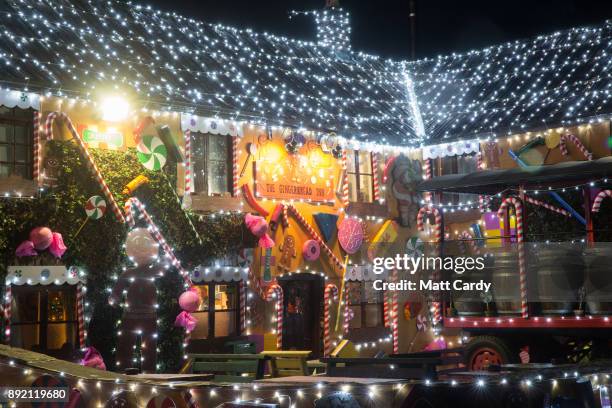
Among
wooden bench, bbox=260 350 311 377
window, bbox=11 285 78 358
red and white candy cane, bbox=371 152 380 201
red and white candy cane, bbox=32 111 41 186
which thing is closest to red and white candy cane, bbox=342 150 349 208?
red and white candy cane, bbox=371 152 380 201

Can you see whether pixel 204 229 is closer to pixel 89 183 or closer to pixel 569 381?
pixel 89 183

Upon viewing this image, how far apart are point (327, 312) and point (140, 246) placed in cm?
577

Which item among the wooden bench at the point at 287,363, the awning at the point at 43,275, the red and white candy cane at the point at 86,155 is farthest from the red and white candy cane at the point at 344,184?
the wooden bench at the point at 287,363

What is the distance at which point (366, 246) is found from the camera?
21.3 m

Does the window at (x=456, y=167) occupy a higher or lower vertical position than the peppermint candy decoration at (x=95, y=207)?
higher

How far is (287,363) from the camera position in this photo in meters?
12.0

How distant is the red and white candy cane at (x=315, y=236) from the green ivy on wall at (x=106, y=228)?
2328 millimetres

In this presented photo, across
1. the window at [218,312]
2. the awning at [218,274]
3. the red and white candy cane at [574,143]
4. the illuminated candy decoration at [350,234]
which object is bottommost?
the window at [218,312]

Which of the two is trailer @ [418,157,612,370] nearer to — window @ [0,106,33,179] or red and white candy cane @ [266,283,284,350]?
red and white candy cane @ [266,283,284,350]

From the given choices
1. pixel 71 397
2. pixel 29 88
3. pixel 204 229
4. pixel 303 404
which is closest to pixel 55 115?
pixel 29 88

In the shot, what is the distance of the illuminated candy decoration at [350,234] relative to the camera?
20.5 metres

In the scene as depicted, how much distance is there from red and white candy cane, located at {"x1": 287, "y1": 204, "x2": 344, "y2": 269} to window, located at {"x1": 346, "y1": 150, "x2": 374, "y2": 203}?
1727 millimetres

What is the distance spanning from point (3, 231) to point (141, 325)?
289cm

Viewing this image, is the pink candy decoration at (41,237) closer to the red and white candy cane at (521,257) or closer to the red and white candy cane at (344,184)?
the red and white candy cane at (521,257)
